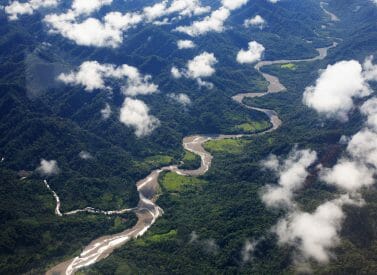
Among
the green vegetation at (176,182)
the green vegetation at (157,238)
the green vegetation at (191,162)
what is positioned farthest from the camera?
the green vegetation at (191,162)

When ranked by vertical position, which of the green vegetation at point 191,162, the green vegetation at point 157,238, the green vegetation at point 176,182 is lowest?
the green vegetation at point 191,162

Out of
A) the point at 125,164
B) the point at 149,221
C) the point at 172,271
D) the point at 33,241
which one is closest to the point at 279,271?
the point at 172,271

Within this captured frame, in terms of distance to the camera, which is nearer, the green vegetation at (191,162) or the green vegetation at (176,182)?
the green vegetation at (176,182)

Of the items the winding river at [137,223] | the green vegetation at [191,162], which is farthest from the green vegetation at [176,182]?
the green vegetation at [191,162]

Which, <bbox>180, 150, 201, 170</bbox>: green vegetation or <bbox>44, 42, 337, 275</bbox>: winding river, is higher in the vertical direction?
<bbox>44, 42, 337, 275</bbox>: winding river

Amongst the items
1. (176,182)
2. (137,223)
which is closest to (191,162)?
(176,182)

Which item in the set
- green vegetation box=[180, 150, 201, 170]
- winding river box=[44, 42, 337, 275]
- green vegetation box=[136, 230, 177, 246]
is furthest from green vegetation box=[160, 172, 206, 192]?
green vegetation box=[136, 230, 177, 246]

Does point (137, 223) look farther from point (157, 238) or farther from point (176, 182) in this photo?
point (176, 182)

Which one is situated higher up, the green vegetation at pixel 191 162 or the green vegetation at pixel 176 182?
the green vegetation at pixel 176 182

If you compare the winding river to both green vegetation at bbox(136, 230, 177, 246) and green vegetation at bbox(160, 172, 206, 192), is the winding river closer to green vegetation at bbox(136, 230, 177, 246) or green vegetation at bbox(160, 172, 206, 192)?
green vegetation at bbox(160, 172, 206, 192)

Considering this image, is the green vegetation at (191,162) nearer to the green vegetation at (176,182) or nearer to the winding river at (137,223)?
the winding river at (137,223)
